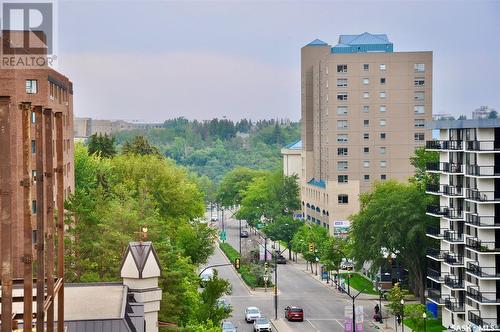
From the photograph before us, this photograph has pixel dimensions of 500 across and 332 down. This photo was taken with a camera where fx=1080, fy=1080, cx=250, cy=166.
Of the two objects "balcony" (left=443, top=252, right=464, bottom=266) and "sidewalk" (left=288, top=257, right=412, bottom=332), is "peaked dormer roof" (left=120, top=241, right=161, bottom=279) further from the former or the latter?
"sidewalk" (left=288, top=257, right=412, bottom=332)

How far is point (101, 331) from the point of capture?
3047 cm

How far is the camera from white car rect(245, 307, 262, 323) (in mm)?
82625

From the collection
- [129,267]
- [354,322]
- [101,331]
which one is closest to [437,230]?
[354,322]

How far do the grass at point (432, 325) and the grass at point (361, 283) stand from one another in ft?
54.5

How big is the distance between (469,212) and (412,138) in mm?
67943

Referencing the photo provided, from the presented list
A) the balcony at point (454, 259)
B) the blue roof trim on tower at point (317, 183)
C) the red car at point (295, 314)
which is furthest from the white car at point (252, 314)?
the blue roof trim on tower at point (317, 183)

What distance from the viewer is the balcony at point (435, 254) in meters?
80.4

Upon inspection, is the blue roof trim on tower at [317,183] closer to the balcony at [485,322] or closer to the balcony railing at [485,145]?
the balcony railing at [485,145]

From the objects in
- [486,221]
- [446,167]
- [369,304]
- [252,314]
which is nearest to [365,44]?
[369,304]

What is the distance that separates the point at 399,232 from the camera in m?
91.2

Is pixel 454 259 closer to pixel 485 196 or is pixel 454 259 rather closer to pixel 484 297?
pixel 484 297

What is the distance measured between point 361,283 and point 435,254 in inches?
905

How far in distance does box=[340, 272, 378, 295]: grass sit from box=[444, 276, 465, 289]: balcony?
21040 millimetres

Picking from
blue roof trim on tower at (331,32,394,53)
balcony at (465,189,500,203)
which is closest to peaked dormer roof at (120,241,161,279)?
balcony at (465,189,500,203)
